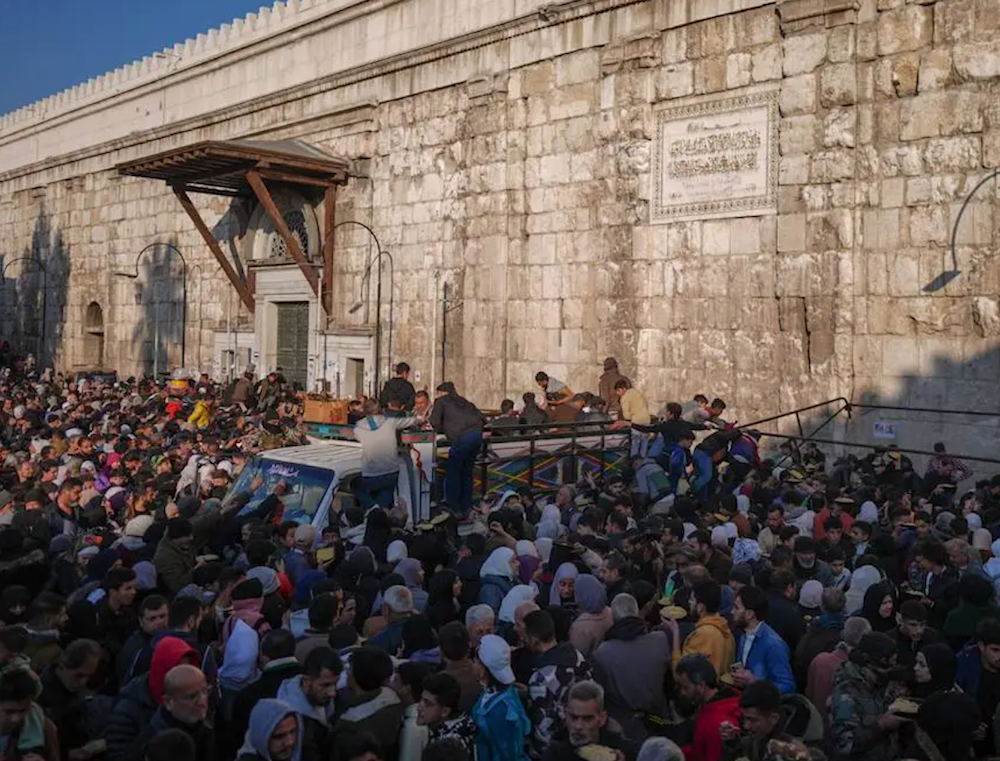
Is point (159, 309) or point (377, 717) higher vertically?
point (159, 309)

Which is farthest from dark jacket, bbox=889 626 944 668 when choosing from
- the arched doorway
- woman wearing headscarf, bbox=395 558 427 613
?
the arched doorway

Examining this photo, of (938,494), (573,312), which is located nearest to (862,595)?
(938,494)

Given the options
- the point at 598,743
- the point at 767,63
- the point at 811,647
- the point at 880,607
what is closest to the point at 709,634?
the point at 811,647

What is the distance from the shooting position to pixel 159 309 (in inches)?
1084

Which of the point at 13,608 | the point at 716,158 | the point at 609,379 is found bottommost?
the point at 13,608

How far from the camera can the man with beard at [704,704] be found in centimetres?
399

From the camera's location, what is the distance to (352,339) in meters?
20.5

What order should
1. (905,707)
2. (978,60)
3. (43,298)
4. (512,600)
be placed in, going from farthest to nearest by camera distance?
(43,298) < (978,60) < (512,600) < (905,707)

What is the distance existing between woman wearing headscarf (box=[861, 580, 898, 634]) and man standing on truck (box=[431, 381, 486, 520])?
4.83 metres

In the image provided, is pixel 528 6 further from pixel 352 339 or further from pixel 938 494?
pixel 938 494

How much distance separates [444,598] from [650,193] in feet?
35.1

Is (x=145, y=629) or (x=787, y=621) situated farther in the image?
(x=787, y=621)

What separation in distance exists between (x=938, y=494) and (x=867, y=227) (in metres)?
4.33

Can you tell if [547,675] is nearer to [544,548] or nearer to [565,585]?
[565,585]
